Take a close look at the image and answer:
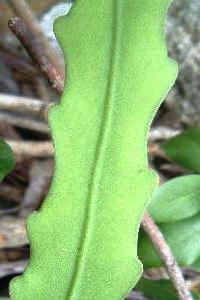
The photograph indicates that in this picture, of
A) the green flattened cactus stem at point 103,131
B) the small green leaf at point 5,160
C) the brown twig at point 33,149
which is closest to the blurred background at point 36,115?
the brown twig at point 33,149

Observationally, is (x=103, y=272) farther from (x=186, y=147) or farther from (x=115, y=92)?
(x=186, y=147)

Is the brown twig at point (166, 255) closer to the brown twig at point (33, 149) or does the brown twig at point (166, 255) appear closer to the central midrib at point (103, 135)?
the central midrib at point (103, 135)

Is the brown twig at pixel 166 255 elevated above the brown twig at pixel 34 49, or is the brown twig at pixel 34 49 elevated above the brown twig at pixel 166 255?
the brown twig at pixel 34 49

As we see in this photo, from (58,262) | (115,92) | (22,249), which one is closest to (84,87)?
(115,92)

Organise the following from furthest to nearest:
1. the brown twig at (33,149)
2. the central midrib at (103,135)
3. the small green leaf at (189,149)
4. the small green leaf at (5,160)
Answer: the brown twig at (33,149)
the small green leaf at (189,149)
the small green leaf at (5,160)
the central midrib at (103,135)

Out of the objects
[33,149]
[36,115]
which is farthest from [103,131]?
[36,115]
